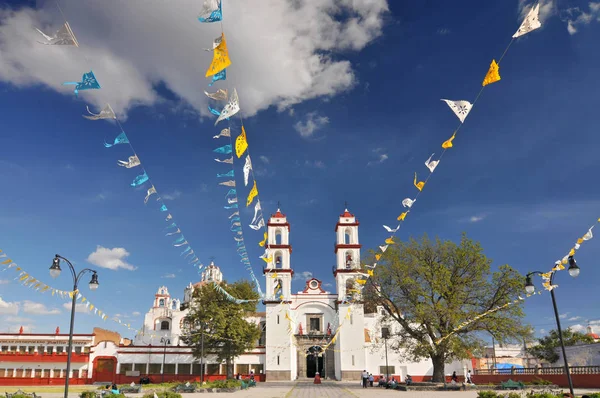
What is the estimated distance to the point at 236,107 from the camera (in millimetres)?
12594

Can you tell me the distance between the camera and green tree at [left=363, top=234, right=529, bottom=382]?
3061 cm

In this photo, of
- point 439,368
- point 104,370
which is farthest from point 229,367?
point 439,368

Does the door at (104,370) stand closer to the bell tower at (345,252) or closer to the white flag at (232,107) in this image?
the bell tower at (345,252)

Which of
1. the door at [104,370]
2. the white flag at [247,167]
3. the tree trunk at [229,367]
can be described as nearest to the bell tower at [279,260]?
the tree trunk at [229,367]

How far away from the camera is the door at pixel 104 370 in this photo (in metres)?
46.8

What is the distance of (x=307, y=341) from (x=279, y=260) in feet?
33.3

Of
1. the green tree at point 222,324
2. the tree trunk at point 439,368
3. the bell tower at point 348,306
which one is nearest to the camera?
the tree trunk at point 439,368

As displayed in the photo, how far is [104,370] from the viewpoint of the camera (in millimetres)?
47188

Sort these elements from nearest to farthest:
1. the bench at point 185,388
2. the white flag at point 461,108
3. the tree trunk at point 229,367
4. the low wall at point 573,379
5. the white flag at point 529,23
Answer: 1. the white flag at point 529,23
2. the white flag at point 461,108
3. the low wall at point 573,379
4. the bench at point 185,388
5. the tree trunk at point 229,367

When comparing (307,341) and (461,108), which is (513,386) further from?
(307,341)

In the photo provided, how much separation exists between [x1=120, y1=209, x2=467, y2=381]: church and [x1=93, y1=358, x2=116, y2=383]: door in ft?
2.29

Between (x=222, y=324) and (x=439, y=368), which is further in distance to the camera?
(x=222, y=324)

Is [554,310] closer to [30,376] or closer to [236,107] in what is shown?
[236,107]

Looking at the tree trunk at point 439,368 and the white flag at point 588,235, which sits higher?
the white flag at point 588,235
